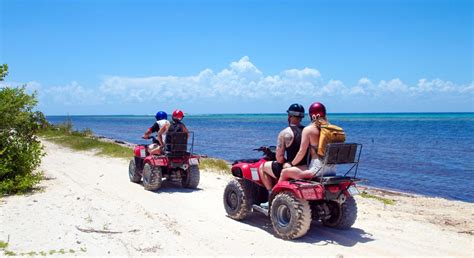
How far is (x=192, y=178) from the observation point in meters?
11.3

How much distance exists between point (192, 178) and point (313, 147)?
5.26m

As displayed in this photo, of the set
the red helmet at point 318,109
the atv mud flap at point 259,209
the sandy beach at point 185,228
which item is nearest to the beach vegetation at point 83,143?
the sandy beach at point 185,228

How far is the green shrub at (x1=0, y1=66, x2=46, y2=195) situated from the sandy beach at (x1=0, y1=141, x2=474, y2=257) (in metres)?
0.54

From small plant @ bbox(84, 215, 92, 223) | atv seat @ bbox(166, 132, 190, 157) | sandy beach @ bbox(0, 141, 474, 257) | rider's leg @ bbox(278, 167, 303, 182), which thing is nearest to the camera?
sandy beach @ bbox(0, 141, 474, 257)

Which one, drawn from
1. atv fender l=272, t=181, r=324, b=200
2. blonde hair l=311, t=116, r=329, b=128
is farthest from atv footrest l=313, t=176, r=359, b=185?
blonde hair l=311, t=116, r=329, b=128

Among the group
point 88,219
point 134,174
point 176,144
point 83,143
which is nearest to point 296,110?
point 88,219

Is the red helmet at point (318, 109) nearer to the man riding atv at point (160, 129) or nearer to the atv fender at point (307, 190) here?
the atv fender at point (307, 190)

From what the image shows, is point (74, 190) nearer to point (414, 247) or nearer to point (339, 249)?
point (339, 249)

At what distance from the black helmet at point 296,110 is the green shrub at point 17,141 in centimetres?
615

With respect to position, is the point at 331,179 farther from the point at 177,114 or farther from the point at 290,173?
the point at 177,114

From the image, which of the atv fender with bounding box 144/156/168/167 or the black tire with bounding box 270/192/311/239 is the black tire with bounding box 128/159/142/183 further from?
the black tire with bounding box 270/192/311/239

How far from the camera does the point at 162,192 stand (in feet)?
35.4

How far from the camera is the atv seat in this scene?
35.0ft

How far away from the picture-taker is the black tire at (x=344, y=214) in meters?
7.22
